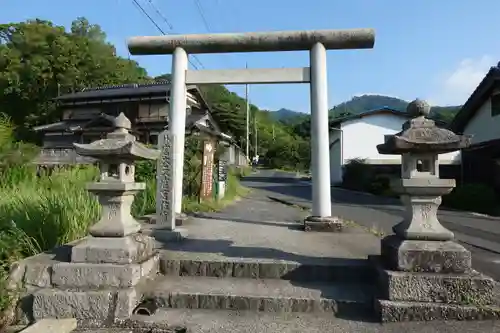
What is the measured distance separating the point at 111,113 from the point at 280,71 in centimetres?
2091

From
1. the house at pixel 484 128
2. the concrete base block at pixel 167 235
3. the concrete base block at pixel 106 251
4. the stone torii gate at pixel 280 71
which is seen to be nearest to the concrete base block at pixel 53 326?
the concrete base block at pixel 106 251

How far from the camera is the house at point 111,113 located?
911 inches

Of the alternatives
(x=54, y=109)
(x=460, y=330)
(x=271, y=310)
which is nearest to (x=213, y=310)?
(x=271, y=310)

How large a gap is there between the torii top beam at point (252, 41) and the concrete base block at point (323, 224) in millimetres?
3583

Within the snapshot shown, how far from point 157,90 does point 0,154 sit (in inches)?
657

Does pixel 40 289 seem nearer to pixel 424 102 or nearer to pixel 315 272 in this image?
pixel 315 272

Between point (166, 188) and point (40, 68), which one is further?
point (40, 68)

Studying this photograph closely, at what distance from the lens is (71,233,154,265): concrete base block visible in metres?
3.92

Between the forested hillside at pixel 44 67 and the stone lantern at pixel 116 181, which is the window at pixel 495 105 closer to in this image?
the forested hillside at pixel 44 67

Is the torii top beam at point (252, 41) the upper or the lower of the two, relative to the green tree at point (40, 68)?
lower

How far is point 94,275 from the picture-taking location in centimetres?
385

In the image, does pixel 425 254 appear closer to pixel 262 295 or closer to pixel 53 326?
pixel 262 295

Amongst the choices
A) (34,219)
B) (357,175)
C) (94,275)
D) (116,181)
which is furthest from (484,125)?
(34,219)

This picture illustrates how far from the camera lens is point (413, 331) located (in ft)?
11.0
